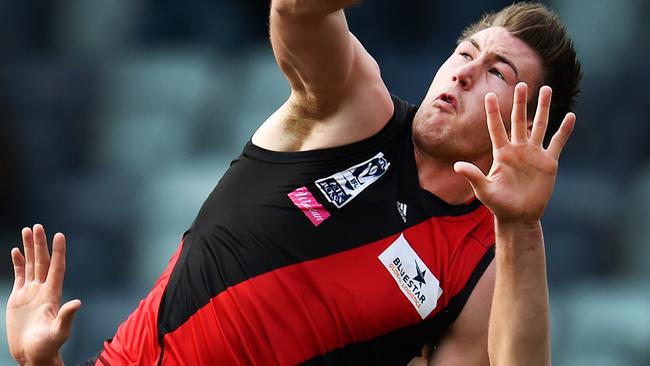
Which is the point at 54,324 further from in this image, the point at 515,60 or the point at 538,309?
the point at 515,60

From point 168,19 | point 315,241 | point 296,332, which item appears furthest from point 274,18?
point 168,19

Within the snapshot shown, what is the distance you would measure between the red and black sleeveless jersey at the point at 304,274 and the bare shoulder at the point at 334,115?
0.04 meters

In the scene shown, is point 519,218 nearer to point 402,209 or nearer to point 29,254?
point 402,209

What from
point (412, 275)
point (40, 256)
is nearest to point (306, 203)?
point (412, 275)

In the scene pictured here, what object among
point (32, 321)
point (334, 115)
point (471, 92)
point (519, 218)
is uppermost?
point (334, 115)

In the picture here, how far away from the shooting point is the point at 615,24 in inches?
327

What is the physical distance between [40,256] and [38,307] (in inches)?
7.0

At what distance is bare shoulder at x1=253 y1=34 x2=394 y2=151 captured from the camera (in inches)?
147

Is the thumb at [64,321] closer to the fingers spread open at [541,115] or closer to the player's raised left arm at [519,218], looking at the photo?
the player's raised left arm at [519,218]

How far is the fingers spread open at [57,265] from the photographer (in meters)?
3.83

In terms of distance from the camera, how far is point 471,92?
4070mm

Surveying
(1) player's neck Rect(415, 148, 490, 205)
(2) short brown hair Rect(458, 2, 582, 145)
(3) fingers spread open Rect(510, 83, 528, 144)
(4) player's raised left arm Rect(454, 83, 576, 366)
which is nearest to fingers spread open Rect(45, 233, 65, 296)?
(1) player's neck Rect(415, 148, 490, 205)

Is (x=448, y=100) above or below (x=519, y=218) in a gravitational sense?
above

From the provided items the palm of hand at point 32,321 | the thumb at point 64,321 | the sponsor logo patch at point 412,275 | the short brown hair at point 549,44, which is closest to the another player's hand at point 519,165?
the sponsor logo patch at point 412,275
